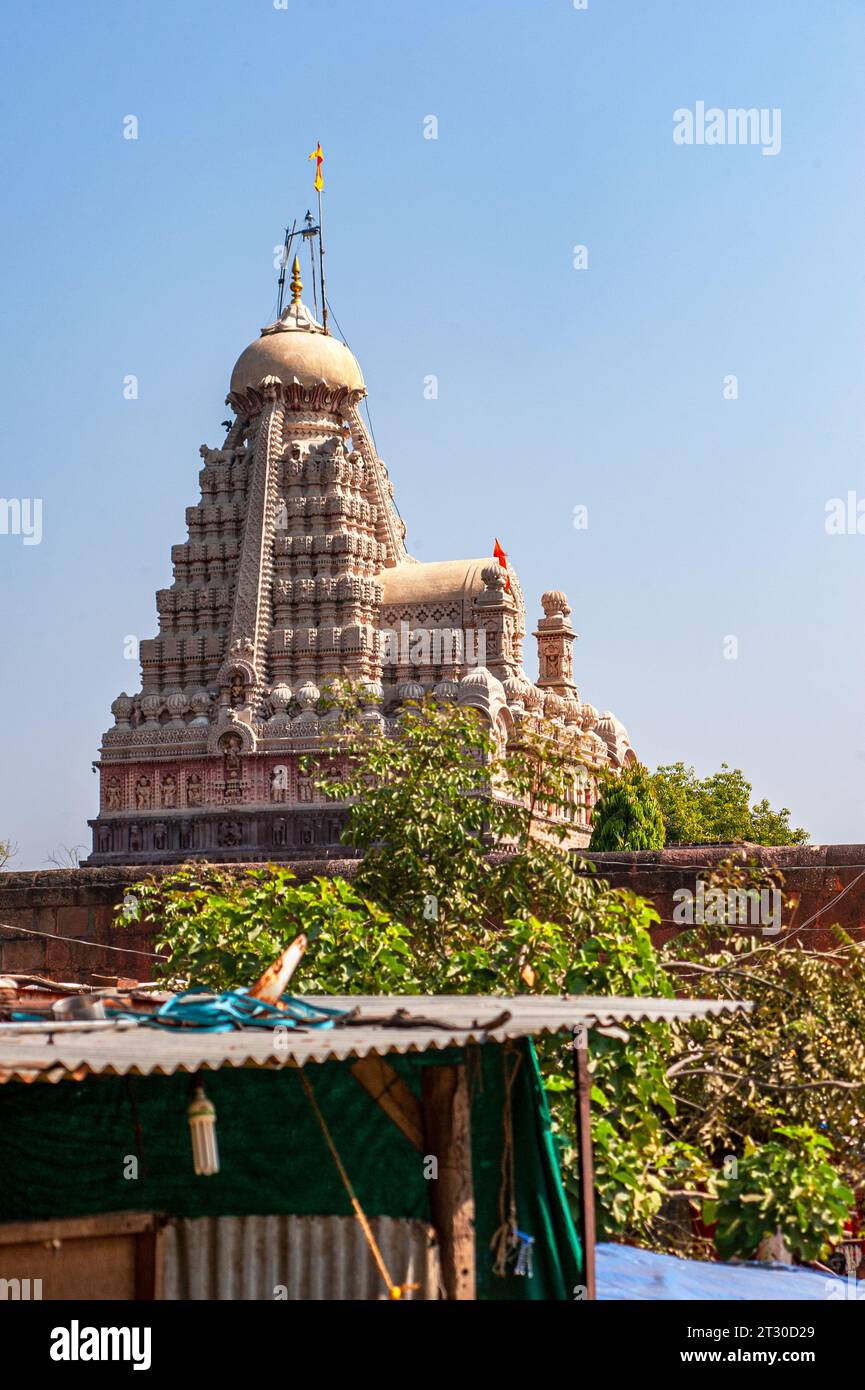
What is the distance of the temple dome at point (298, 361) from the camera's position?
40.9 m

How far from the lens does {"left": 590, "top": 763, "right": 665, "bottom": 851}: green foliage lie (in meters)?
33.2

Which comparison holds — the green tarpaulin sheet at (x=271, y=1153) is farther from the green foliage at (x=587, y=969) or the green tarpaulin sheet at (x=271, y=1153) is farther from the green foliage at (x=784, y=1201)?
the green foliage at (x=784, y=1201)

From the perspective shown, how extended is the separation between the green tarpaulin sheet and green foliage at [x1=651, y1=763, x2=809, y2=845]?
40.7 meters

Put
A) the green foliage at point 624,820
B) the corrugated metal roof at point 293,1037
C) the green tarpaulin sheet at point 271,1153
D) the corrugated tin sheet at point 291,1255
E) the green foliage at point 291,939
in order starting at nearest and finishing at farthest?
the corrugated metal roof at point 293,1037 → the corrugated tin sheet at point 291,1255 → the green tarpaulin sheet at point 271,1153 → the green foliage at point 291,939 → the green foliage at point 624,820

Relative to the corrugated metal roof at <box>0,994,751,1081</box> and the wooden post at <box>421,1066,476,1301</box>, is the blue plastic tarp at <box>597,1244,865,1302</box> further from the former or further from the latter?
the corrugated metal roof at <box>0,994,751,1081</box>

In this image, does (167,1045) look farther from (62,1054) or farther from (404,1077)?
(404,1077)

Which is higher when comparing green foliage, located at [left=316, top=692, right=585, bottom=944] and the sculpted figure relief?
the sculpted figure relief

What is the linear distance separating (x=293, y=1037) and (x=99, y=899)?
10.2 m

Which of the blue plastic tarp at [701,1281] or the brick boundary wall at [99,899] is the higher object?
the brick boundary wall at [99,899]

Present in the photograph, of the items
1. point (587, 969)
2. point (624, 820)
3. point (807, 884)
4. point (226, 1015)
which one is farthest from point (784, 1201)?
point (624, 820)

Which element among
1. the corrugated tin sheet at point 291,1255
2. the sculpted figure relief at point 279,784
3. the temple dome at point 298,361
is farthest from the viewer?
the temple dome at point 298,361

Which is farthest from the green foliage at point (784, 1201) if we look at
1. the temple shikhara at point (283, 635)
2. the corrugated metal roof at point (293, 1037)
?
the temple shikhara at point (283, 635)

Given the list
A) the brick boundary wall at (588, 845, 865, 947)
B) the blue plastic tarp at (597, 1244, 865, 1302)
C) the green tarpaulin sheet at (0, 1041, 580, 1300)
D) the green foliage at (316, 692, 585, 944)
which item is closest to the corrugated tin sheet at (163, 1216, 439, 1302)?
the green tarpaulin sheet at (0, 1041, 580, 1300)

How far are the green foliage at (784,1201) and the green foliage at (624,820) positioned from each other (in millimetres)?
23965
